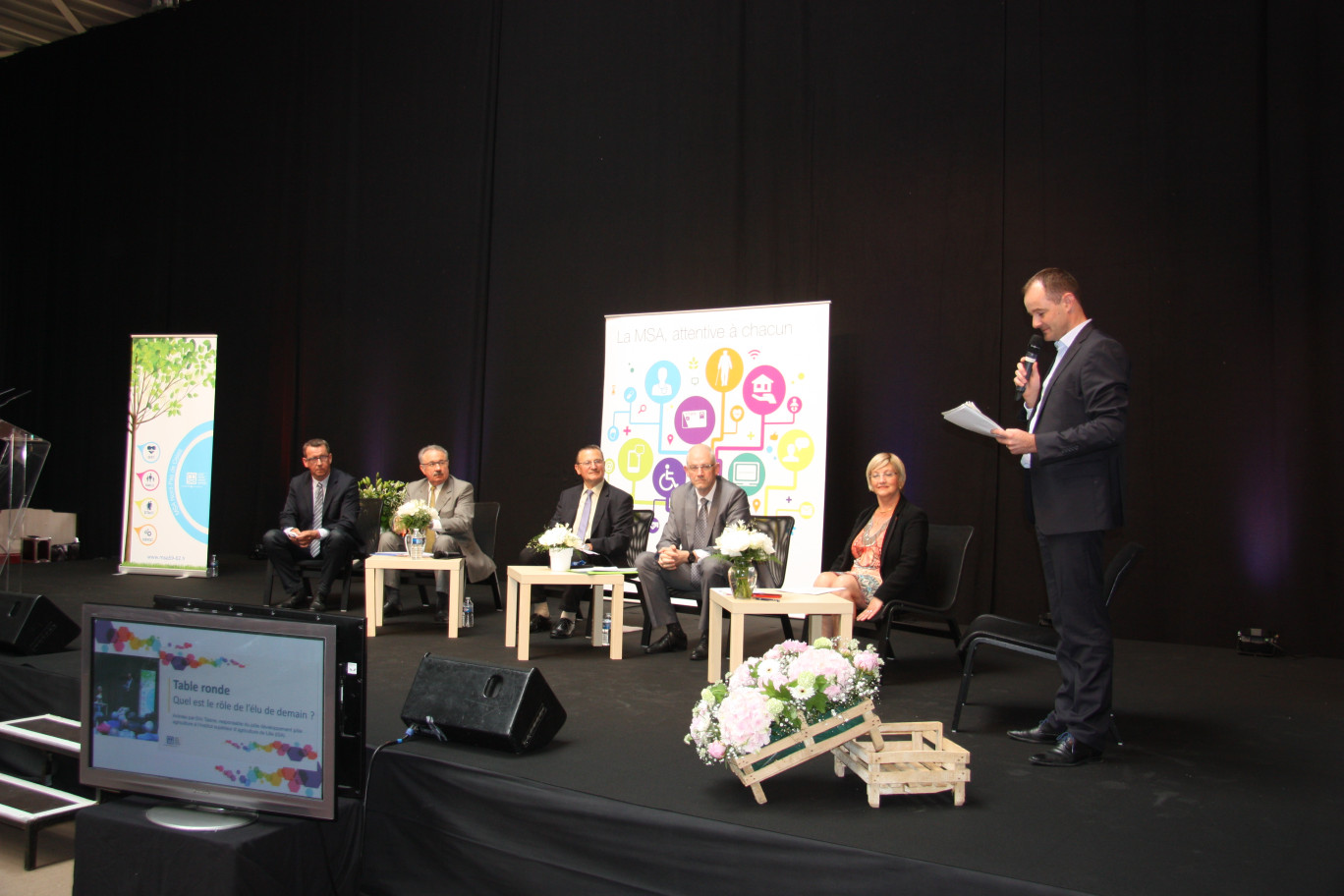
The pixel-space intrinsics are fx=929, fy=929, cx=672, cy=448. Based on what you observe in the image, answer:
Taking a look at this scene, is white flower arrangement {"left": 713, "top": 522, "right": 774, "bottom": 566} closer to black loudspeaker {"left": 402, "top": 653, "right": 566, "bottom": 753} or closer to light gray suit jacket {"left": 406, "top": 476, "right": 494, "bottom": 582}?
black loudspeaker {"left": 402, "top": 653, "right": 566, "bottom": 753}

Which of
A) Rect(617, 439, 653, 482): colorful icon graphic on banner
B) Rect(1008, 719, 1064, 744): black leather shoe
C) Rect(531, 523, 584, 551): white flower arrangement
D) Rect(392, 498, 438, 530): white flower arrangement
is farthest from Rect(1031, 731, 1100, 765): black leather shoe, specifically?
Rect(617, 439, 653, 482): colorful icon graphic on banner

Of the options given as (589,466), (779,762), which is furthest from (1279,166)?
(779,762)

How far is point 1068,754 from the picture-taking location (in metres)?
2.79

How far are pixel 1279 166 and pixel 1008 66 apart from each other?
161cm

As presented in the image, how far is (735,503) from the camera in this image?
16.0 feet

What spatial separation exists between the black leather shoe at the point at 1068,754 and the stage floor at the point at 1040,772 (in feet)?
0.14

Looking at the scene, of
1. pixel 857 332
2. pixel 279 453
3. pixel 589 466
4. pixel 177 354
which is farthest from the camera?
pixel 279 453

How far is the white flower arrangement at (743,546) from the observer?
156 inches

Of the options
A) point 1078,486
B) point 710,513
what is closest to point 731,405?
point 710,513

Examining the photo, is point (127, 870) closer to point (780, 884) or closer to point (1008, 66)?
point (780, 884)

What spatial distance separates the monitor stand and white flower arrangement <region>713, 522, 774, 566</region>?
7.16ft

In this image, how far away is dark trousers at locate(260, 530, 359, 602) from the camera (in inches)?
228

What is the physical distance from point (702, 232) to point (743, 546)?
3436 millimetres

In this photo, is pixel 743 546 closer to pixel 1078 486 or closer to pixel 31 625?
pixel 1078 486
